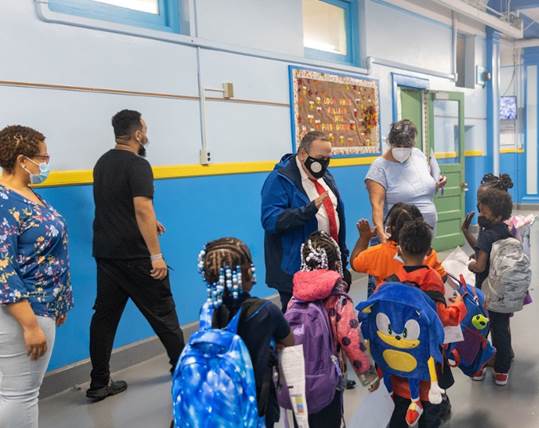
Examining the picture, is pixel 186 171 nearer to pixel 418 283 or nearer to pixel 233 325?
pixel 418 283

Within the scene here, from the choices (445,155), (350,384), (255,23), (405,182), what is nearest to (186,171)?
(255,23)

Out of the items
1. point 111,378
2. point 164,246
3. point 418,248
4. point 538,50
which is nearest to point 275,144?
point 164,246

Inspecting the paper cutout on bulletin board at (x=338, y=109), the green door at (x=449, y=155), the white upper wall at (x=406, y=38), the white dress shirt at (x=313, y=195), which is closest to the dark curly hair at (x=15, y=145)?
the white dress shirt at (x=313, y=195)

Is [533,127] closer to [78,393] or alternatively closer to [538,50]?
[538,50]

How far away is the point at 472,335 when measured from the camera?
232cm

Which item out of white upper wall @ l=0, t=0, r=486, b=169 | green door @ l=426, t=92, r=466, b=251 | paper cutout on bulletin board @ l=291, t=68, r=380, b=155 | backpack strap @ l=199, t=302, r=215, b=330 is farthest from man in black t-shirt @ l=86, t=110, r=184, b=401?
green door @ l=426, t=92, r=466, b=251

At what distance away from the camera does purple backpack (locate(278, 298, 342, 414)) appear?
167 cm

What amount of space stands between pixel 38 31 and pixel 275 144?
191 centimetres

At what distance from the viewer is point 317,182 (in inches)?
93.0

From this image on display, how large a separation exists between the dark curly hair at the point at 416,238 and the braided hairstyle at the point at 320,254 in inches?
9.9

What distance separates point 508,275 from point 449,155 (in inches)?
171

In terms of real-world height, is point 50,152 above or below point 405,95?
below

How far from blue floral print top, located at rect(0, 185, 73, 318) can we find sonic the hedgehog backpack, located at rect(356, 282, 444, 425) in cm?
109

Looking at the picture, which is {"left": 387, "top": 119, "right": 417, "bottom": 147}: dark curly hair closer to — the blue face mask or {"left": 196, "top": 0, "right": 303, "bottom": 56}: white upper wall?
{"left": 196, "top": 0, "right": 303, "bottom": 56}: white upper wall
